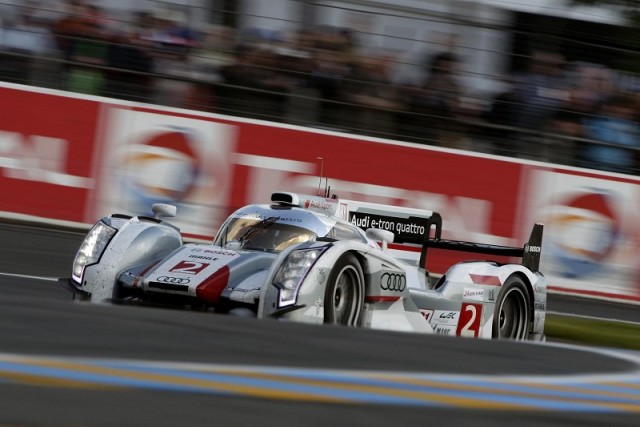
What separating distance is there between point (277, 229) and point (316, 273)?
1.30 meters

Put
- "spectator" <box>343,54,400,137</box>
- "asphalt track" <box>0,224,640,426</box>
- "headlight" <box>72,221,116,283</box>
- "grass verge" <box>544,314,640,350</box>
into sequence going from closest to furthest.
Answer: "asphalt track" <box>0,224,640,426</box>
"headlight" <box>72,221,116,283</box>
"grass verge" <box>544,314,640,350</box>
"spectator" <box>343,54,400,137</box>

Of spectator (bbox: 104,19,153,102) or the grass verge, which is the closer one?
the grass verge

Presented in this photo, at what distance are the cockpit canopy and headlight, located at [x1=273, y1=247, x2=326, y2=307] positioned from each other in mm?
978

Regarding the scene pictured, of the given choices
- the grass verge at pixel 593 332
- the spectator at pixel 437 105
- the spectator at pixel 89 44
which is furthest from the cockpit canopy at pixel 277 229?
the spectator at pixel 89 44

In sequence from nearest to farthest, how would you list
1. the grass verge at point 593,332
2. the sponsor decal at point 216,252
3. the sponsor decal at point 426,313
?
the sponsor decal at point 216,252 < the sponsor decal at point 426,313 < the grass verge at point 593,332

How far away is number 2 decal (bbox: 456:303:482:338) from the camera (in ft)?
25.1

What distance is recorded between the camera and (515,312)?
8.12 meters

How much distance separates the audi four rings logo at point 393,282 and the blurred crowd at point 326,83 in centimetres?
531

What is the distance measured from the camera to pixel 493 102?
500 inches

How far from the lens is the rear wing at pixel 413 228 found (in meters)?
8.38

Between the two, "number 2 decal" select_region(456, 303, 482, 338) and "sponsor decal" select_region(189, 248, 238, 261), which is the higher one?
"sponsor decal" select_region(189, 248, 238, 261)

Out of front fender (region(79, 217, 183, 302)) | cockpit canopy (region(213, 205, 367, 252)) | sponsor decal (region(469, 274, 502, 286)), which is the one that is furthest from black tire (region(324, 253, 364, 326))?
front fender (region(79, 217, 183, 302))

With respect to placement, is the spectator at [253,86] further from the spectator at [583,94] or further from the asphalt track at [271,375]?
the asphalt track at [271,375]

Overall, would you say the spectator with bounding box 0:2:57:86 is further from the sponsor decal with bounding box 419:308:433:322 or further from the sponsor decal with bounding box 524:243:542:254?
the sponsor decal with bounding box 419:308:433:322
